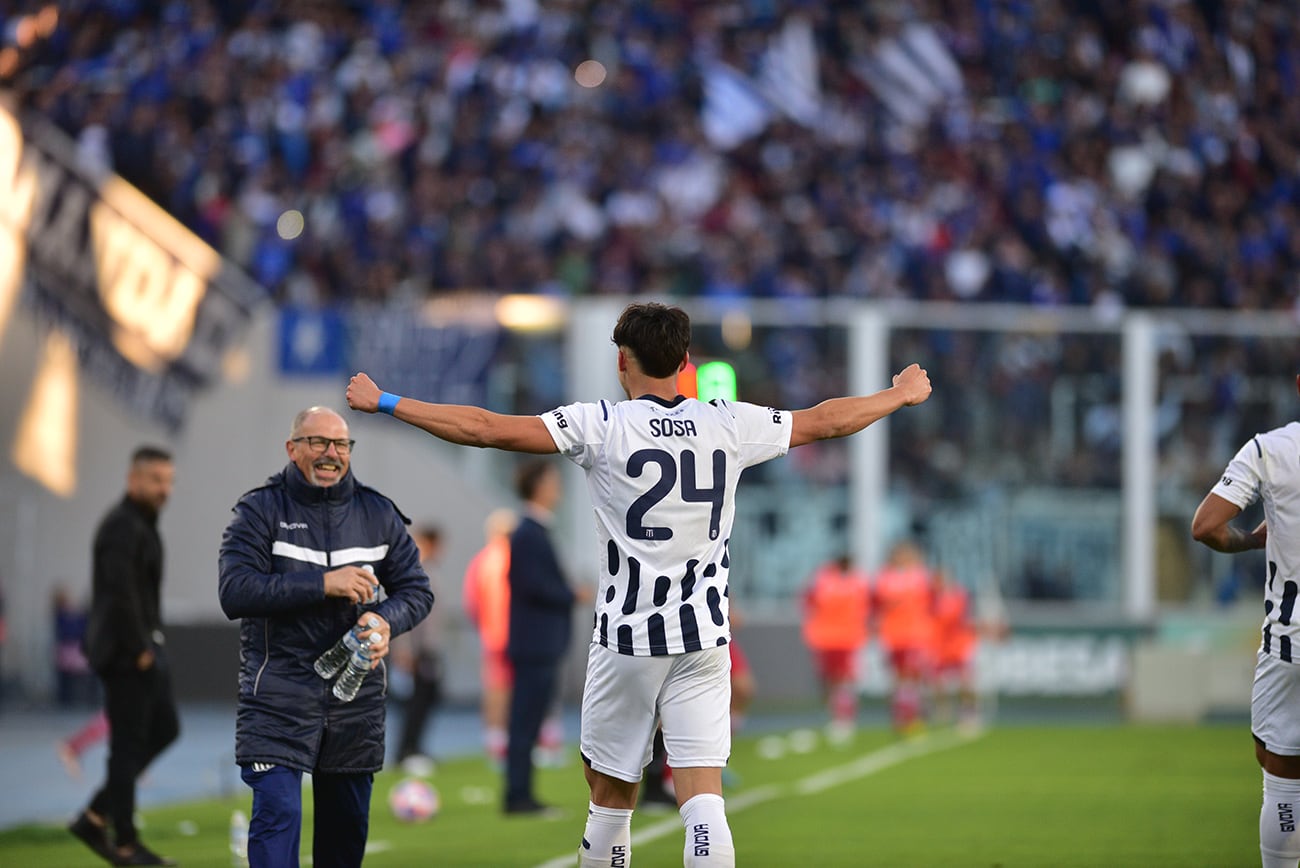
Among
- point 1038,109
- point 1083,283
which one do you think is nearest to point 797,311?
point 1083,283

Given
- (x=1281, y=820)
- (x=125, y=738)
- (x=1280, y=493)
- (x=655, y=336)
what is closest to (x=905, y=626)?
(x=125, y=738)

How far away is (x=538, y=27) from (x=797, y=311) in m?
8.65

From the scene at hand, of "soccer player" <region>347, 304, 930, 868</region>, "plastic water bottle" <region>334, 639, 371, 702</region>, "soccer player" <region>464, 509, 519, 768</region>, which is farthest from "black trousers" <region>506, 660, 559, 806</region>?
"soccer player" <region>347, 304, 930, 868</region>

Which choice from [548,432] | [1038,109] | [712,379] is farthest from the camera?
[1038,109]

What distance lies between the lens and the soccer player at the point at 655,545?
262 inches

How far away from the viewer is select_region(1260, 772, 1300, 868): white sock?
25.1 ft

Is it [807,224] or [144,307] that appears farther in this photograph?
[807,224]

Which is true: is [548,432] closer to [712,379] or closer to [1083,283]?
[712,379]

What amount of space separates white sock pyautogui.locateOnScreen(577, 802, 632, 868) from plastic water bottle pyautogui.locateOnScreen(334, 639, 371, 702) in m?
1.00

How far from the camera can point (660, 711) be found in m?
6.82

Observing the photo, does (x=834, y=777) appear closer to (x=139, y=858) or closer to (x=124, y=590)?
(x=139, y=858)

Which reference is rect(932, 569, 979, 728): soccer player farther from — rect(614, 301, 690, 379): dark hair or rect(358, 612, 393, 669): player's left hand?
rect(614, 301, 690, 379): dark hair

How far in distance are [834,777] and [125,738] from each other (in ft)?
25.6

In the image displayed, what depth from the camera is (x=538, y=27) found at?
3161 centimetres
